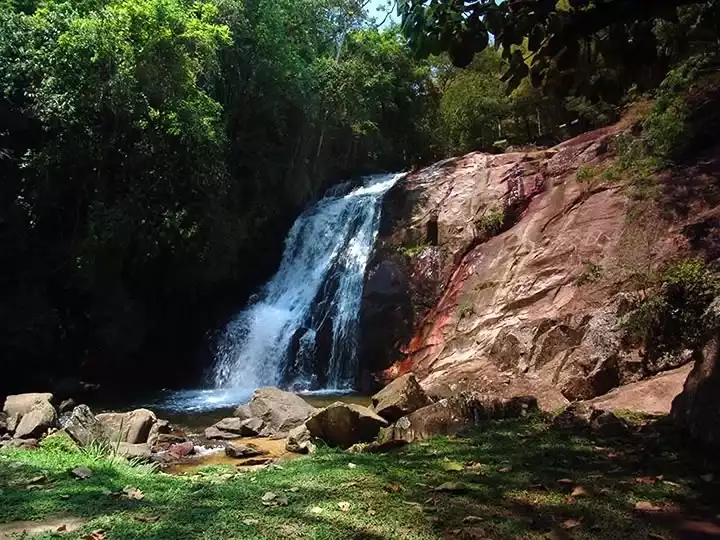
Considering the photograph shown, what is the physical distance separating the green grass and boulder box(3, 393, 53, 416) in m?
5.87

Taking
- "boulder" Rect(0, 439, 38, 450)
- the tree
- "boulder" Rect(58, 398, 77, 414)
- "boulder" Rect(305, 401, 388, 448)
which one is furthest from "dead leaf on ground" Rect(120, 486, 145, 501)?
"boulder" Rect(58, 398, 77, 414)

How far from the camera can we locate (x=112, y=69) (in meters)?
15.2

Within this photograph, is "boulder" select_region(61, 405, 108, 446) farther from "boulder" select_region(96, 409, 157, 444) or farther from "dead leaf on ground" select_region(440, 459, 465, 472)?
"dead leaf on ground" select_region(440, 459, 465, 472)

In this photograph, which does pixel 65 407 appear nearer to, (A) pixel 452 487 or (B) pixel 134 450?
(B) pixel 134 450

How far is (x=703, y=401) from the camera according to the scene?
4770 millimetres

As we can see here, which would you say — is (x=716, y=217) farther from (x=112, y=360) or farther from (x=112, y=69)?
(x=112, y=360)

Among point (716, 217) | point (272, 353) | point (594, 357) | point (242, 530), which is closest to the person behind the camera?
point (242, 530)

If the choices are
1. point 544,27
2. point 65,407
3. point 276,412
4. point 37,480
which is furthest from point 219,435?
point 544,27

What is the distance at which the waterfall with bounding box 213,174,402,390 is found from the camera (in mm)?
15789

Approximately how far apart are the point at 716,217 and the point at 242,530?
10.2 metres

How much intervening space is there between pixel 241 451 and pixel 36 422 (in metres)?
3.58

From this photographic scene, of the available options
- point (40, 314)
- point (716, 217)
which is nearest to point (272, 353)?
point (40, 314)

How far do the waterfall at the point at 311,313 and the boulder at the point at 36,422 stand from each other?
5.94 meters

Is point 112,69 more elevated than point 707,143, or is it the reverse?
point 112,69
